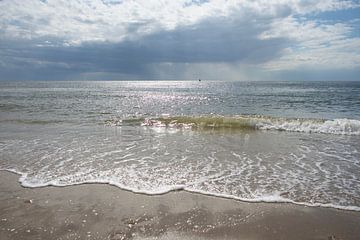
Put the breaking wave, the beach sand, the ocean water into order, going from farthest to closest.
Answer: the breaking wave
the ocean water
the beach sand

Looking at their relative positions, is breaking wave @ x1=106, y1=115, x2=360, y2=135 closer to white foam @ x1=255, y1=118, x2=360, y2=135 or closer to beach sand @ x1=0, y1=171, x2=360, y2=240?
white foam @ x1=255, y1=118, x2=360, y2=135

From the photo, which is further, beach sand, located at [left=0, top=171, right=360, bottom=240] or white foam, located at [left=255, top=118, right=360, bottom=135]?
white foam, located at [left=255, top=118, right=360, bottom=135]

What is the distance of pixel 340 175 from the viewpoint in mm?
8461

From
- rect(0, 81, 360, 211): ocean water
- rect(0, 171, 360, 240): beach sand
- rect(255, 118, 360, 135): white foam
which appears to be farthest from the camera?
rect(255, 118, 360, 135): white foam

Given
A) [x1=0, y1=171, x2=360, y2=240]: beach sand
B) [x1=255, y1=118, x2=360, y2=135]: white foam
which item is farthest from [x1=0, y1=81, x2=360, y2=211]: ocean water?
[x1=0, y1=171, x2=360, y2=240]: beach sand

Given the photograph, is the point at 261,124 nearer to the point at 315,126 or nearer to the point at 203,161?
the point at 315,126

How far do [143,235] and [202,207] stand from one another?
64.1 inches

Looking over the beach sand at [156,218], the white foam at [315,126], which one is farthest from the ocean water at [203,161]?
the beach sand at [156,218]

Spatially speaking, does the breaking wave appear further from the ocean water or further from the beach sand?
the beach sand

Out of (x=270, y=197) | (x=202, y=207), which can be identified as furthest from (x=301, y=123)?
(x=202, y=207)

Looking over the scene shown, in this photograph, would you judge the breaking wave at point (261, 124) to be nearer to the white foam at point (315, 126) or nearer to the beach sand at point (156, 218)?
the white foam at point (315, 126)

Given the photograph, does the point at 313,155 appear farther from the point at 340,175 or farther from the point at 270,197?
the point at 270,197

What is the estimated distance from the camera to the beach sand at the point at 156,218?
508cm

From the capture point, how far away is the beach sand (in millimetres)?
5078
